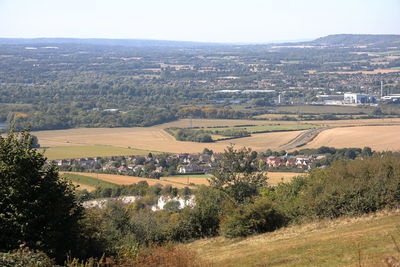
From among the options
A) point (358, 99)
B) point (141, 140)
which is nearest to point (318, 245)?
point (141, 140)

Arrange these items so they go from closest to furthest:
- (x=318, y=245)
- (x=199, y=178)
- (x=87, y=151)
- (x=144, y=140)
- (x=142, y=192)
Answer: (x=318, y=245)
(x=142, y=192)
(x=199, y=178)
(x=87, y=151)
(x=144, y=140)

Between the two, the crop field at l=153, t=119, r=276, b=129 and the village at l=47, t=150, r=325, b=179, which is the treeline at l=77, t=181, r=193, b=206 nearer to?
the village at l=47, t=150, r=325, b=179

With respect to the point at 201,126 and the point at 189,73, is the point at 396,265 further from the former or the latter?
the point at 189,73

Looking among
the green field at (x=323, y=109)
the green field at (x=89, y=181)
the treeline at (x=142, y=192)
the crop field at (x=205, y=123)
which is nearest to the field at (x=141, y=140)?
the crop field at (x=205, y=123)

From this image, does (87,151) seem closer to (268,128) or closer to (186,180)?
(186,180)

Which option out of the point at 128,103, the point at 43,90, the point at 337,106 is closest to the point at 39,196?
the point at 337,106

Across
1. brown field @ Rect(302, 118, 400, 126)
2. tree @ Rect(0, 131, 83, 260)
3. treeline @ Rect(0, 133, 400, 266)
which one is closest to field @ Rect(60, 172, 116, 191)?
treeline @ Rect(0, 133, 400, 266)
